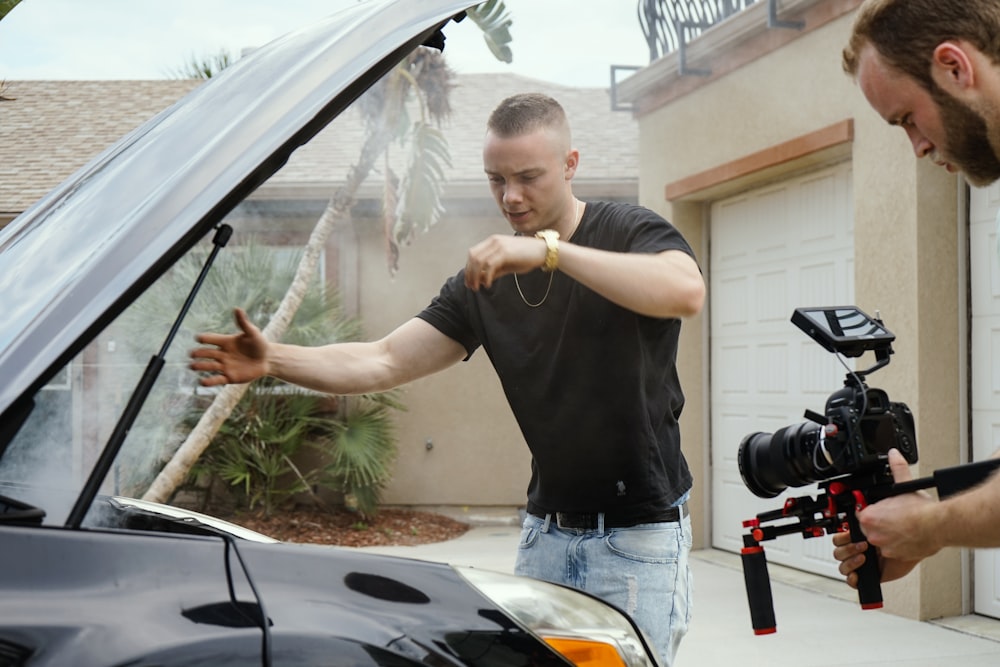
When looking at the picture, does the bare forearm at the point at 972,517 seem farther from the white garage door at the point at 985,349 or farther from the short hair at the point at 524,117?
the white garage door at the point at 985,349

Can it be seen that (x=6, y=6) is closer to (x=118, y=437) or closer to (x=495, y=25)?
(x=118, y=437)

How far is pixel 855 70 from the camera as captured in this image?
2082 millimetres

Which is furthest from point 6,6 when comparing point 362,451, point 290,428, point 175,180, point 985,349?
point 362,451

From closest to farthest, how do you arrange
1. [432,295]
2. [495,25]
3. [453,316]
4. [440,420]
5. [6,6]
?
[453,316] < [6,6] < [495,25] < [432,295] < [440,420]

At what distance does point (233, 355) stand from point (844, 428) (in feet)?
3.85

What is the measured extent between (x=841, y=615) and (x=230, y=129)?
18.3 feet

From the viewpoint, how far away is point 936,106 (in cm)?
191

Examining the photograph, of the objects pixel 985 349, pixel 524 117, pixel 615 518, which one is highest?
pixel 524 117

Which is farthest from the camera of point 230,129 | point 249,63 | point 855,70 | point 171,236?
point 855,70

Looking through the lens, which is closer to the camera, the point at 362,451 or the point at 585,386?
the point at 585,386

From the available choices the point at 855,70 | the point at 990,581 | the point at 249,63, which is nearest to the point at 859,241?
the point at 990,581

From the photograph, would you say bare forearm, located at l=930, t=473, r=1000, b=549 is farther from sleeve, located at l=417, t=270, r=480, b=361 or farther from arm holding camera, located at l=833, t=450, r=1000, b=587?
sleeve, located at l=417, t=270, r=480, b=361

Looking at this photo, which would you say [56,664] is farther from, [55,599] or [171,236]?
[171,236]

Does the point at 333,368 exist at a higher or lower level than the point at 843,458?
higher
